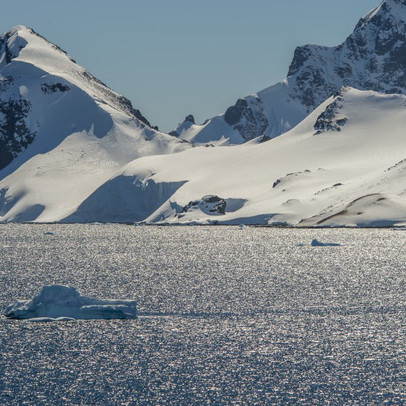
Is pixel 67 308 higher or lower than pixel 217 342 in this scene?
higher

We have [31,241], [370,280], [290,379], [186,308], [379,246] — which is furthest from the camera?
[31,241]

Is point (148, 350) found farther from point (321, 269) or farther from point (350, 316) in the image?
point (321, 269)

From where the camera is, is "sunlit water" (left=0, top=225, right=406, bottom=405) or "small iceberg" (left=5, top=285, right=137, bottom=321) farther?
"small iceberg" (left=5, top=285, right=137, bottom=321)

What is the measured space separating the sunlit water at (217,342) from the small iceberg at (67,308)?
109 cm

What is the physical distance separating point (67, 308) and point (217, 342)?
14.1 metres

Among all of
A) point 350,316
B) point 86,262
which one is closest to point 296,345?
point 350,316

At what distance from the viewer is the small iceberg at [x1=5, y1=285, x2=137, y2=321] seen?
66.2 m

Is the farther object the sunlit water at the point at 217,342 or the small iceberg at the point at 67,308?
the small iceberg at the point at 67,308

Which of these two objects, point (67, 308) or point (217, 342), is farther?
point (67, 308)

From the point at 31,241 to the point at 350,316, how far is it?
134139 mm

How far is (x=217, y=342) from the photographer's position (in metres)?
59.3

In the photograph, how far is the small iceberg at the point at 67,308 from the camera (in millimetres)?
66250

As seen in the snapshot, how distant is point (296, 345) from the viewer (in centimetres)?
5816

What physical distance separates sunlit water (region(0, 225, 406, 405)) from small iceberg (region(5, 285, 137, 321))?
1.09 m
